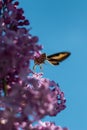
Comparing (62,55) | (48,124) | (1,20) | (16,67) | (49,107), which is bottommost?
(49,107)

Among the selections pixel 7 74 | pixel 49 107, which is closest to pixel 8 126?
pixel 49 107

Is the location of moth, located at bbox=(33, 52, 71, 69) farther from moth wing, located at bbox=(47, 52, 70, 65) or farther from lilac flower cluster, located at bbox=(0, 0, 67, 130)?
lilac flower cluster, located at bbox=(0, 0, 67, 130)

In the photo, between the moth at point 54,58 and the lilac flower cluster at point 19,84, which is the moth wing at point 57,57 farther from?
the lilac flower cluster at point 19,84

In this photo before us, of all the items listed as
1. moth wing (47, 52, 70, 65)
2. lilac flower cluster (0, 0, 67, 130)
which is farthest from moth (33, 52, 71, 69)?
lilac flower cluster (0, 0, 67, 130)

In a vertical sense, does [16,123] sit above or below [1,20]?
below

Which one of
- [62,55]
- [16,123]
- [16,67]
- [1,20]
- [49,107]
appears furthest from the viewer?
[62,55]

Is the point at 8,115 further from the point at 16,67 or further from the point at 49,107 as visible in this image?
the point at 16,67

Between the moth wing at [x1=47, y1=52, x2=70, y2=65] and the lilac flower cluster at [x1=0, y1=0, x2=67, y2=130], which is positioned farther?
the moth wing at [x1=47, y1=52, x2=70, y2=65]

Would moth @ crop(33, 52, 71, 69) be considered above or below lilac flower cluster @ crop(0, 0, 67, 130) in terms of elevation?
above

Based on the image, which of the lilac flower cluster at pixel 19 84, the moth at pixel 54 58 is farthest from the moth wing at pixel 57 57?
the lilac flower cluster at pixel 19 84

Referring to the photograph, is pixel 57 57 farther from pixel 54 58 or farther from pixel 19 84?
Result: pixel 19 84
